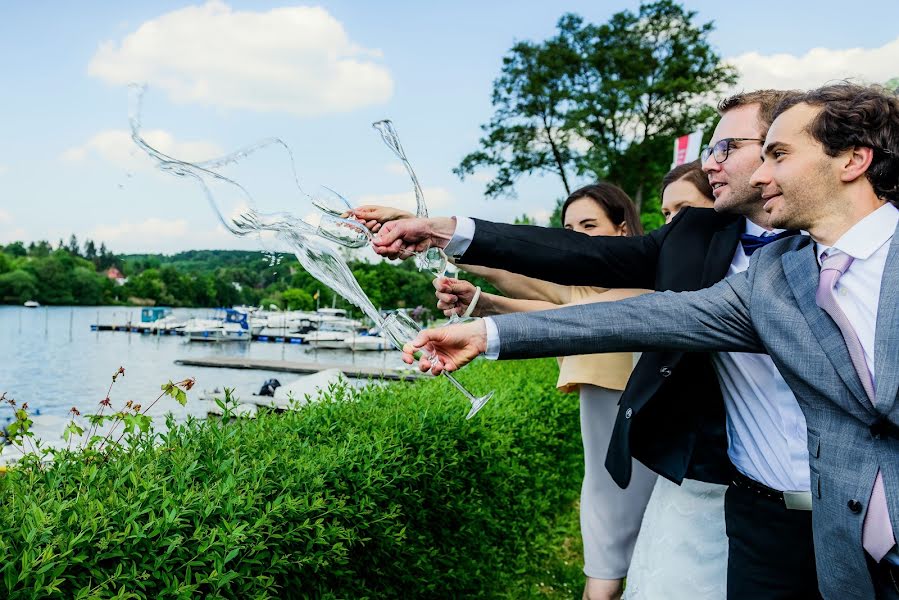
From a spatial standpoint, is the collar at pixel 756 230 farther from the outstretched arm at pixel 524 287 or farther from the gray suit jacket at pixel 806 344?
the outstretched arm at pixel 524 287

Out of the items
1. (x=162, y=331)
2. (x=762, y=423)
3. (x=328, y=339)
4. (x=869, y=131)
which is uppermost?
(x=869, y=131)

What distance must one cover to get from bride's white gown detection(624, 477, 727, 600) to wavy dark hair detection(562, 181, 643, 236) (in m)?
1.56

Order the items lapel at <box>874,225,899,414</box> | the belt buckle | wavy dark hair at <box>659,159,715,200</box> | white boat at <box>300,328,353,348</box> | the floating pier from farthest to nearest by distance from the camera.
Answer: the floating pier, white boat at <box>300,328,353,348</box>, wavy dark hair at <box>659,159,715,200</box>, the belt buckle, lapel at <box>874,225,899,414</box>

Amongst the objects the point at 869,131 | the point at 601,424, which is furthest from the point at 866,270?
the point at 601,424

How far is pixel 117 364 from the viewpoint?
263ft

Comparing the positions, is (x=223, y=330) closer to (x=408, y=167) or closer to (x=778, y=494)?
(x=408, y=167)

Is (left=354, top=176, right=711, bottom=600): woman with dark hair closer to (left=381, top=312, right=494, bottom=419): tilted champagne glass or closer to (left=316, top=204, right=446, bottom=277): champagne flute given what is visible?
(left=316, top=204, right=446, bottom=277): champagne flute

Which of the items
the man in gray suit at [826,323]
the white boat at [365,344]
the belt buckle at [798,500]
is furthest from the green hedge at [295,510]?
the white boat at [365,344]

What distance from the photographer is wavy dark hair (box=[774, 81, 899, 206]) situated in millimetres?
1687

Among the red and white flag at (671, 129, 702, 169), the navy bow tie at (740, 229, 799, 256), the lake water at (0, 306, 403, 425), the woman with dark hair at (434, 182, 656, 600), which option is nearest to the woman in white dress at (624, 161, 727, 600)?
the woman with dark hair at (434, 182, 656, 600)

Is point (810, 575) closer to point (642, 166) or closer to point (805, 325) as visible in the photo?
point (805, 325)

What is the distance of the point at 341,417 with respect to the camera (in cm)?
380

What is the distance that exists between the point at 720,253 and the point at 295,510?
1.71m

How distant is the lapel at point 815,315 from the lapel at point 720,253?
18.8 inches
